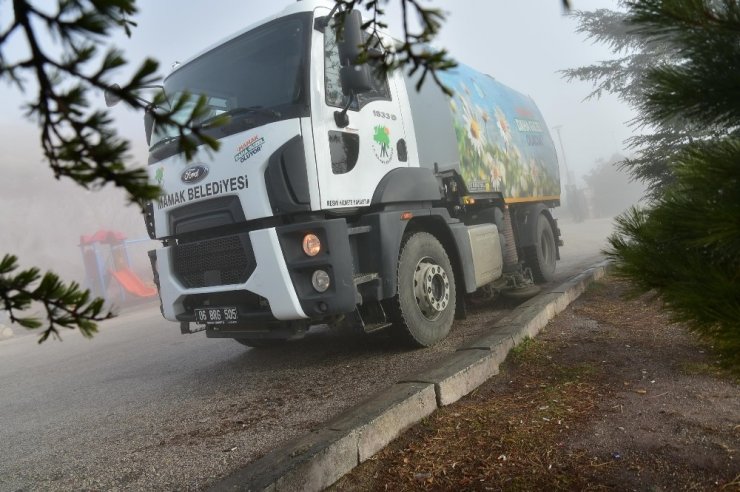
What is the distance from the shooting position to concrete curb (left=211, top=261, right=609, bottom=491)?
2.07 meters

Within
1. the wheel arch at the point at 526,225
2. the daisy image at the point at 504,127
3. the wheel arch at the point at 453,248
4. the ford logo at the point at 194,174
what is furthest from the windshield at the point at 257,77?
the wheel arch at the point at 526,225

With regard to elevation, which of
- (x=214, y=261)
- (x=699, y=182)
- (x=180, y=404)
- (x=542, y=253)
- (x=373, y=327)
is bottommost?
(x=180, y=404)

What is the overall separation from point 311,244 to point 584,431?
209 centimetres

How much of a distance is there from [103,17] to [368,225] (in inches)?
119

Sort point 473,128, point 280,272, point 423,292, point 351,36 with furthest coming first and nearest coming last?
point 473,128
point 423,292
point 280,272
point 351,36

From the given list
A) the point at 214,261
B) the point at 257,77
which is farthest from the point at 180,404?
the point at 257,77

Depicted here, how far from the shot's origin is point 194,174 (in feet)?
13.0

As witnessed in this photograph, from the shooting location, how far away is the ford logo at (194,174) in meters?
3.91

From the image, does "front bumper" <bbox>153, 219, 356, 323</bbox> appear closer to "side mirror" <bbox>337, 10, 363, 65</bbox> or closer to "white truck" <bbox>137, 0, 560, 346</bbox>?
"white truck" <bbox>137, 0, 560, 346</bbox>

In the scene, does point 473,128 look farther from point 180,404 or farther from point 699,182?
point 699,182

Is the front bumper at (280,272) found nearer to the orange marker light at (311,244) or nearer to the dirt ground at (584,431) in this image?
the orange marker light at (311,244)

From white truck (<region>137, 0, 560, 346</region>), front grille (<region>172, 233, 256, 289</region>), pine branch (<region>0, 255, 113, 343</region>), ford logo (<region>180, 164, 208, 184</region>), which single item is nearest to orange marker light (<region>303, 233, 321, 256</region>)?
white truck (<region>137, 0, 560, 346</region>)

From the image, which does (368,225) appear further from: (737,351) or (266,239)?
(737,351)

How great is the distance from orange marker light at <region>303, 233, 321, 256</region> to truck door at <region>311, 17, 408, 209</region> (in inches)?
10.0
